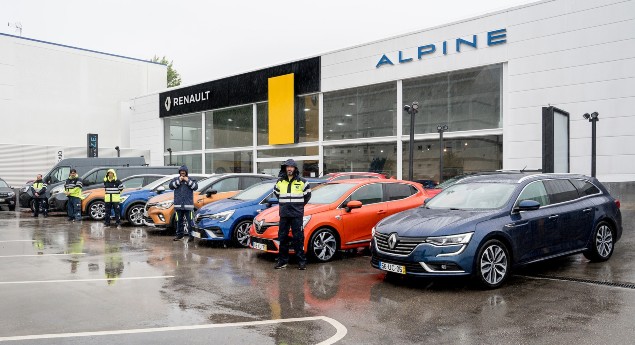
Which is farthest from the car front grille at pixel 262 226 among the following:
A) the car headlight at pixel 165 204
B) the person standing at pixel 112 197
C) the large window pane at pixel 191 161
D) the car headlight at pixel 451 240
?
the large window pane at pixel 191 161

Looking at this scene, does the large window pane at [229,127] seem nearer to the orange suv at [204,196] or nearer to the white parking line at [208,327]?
the orange suv at [204,196]

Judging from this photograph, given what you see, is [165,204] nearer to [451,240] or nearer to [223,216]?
[223,216]

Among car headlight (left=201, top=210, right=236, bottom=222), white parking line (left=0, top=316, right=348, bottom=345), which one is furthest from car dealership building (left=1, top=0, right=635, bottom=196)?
white parking line (left=0, top=316, right=348, bottom=345)

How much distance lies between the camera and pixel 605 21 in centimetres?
1891

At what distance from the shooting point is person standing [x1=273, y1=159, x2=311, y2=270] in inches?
341

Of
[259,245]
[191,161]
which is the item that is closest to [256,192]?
[259,245]

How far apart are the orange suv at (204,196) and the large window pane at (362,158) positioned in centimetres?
1244

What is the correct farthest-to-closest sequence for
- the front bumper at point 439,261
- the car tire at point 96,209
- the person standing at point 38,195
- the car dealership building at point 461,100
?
the person standing at point 38,195 → the car dealership building at point 461,100 → the car tire at point 96,209 → the front bumper at point 439,261

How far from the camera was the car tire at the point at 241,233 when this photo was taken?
11.2 metres

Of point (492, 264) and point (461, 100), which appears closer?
point (492, 264)

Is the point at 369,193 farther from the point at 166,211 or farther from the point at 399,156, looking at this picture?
the point at 399,156

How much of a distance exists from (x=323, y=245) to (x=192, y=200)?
4.40m

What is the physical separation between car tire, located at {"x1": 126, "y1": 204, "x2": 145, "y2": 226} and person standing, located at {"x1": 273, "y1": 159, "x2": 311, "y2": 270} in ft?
28.1

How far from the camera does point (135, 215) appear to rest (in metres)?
15.9
